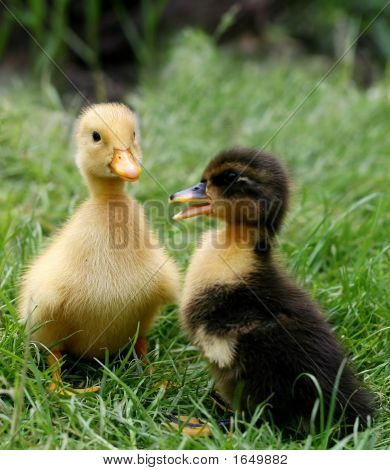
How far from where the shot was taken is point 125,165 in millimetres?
2629

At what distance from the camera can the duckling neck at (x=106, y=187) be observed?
2.77m

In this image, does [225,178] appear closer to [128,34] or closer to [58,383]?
[58,383]

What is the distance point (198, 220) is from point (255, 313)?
5.02ft

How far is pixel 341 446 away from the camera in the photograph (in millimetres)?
2209

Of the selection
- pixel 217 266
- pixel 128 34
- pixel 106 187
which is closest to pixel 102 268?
pixel 106 187

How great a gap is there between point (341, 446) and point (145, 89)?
13.1ft

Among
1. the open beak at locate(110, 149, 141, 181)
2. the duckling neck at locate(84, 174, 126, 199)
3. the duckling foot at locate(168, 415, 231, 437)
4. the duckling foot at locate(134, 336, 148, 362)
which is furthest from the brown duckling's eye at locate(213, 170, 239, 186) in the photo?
the duckling foot at locate(168, 415, 231, 437)

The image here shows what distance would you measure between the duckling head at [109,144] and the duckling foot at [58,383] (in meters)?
0.68

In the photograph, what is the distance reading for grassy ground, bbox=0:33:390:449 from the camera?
92.4 inches

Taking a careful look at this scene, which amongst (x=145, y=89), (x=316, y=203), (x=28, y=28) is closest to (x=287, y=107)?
(x=145, y=89)

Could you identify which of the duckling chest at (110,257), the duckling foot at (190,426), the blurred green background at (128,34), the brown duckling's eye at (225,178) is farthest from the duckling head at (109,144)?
the blurred green background at (128,34)

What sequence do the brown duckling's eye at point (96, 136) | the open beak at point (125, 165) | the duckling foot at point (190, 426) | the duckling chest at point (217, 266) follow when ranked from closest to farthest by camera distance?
the duckling foot at point (190, 426), the duckling chest at point (217, 266), the open beak at point (125, 165), the brown duckling's eye at point (96, 136)

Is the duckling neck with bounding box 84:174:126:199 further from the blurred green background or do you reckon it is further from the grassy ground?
the blurred green background

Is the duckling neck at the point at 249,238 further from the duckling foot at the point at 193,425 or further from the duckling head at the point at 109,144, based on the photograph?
the duckling foot at the point at 193,425
